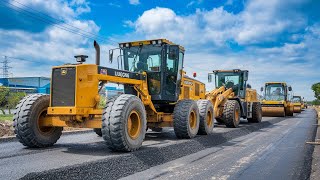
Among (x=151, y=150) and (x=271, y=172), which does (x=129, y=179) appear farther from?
(x=271, y=172)

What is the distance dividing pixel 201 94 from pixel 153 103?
11.8 feet

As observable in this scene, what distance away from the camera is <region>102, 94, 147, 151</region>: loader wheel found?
22.1ft

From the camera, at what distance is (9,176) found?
194 inches

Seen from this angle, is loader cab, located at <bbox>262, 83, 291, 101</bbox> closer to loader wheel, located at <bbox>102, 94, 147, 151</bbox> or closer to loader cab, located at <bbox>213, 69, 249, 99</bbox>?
loader cab, located at <bbox>213, 69, 249, 99</bbox>

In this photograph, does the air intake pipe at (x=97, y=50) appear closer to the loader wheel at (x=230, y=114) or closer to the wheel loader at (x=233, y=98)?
the wheel loader at (x=233, y=98)

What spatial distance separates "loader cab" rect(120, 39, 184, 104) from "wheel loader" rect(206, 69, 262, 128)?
16.8ft

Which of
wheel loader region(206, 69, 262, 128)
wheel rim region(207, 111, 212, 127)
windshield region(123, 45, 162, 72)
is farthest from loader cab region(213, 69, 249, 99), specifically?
windshield region(123, 45, 162, 72)

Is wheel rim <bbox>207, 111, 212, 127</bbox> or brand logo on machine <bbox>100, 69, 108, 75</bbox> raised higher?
brand logo on machine <bbox>100, 69, 108, 75</bbox>

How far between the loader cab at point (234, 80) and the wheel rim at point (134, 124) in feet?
33.6

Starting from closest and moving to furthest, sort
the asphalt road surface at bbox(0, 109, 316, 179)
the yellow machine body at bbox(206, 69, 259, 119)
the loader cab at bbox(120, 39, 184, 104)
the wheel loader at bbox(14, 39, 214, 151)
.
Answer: the asphalt road surface at bbox(0, 109, 316, 179), the wheel loader at bbox(14, 39, 214, 151), the loader cab at bbox(120, 39, 184, 104), the yellow machine body at bbox(206, 69, 259, 119)

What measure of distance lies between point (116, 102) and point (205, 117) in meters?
4.54

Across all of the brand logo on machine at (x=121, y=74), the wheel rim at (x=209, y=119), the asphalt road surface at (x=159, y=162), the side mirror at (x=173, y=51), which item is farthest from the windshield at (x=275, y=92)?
the brand logo on machine at (x=121, y=74)

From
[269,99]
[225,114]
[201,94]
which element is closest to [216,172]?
[201,94]

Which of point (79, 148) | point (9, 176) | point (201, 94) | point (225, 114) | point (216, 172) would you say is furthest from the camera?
point (225, 114)
